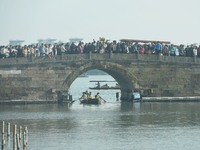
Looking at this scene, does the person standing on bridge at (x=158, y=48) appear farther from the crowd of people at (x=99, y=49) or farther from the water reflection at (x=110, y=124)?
the water reflection at (x=110, y=124)

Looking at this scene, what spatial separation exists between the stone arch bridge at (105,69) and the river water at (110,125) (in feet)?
6.21

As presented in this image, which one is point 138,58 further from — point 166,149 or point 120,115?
point 166,149

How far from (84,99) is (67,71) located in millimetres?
3479

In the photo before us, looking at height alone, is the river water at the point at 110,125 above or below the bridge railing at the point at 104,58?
below

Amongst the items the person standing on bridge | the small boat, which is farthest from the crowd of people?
the small boat

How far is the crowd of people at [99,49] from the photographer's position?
68562 millimetres

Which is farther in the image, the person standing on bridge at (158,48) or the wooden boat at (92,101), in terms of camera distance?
the wooden boat at (92,101)

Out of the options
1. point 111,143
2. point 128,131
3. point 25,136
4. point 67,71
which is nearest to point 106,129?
point 128,131

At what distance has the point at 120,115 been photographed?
197 ft

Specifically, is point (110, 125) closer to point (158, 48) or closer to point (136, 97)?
point (136, 97)

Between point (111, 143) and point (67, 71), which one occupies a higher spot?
point (67, 71)

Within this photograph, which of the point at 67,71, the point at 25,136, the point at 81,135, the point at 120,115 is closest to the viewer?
the point at 25,136

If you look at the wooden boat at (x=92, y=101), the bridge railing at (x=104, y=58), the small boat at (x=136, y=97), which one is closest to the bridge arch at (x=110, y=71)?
the bridge railing at (x=104, y=58)

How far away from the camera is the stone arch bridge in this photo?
67500 mm
